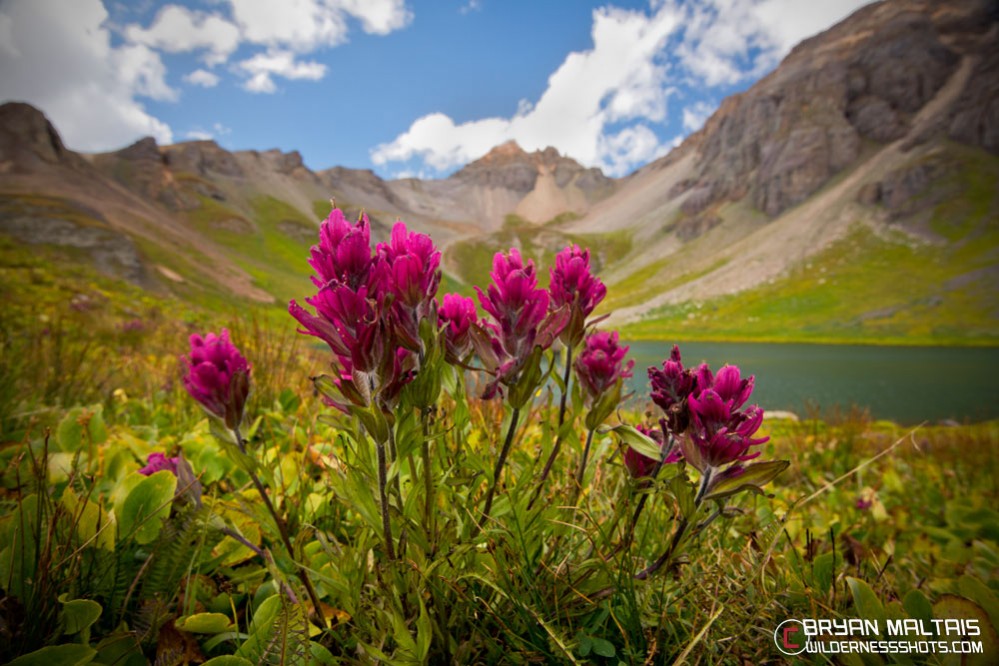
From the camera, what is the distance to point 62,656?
1.21 metres

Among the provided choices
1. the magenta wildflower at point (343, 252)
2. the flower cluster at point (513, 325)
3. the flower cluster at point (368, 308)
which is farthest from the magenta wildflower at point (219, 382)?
the flower cluster at point (513, 325)

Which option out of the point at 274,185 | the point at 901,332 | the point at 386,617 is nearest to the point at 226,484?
the point at 386,617

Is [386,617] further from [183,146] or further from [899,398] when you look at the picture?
[183,146]

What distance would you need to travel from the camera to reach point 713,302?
90375 mm

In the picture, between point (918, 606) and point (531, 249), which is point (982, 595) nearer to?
point (918, 606)

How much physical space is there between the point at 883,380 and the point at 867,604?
44430mm

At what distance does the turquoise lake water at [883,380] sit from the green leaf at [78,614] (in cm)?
1726

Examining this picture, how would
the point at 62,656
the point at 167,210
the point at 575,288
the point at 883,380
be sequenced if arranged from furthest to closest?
1. the point at 167,210
2. the point at 883,380
3. the point at 575,288
4. the point at 62,656

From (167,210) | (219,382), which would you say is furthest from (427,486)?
(167,210)

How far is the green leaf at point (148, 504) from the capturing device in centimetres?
183

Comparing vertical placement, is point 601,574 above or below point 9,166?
below

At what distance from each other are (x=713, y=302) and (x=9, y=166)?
138030 mm

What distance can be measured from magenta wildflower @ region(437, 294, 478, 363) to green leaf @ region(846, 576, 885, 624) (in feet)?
5.91

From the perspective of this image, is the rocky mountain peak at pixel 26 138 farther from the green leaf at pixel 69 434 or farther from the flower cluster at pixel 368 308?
the flower cluster at pixel 368 308
